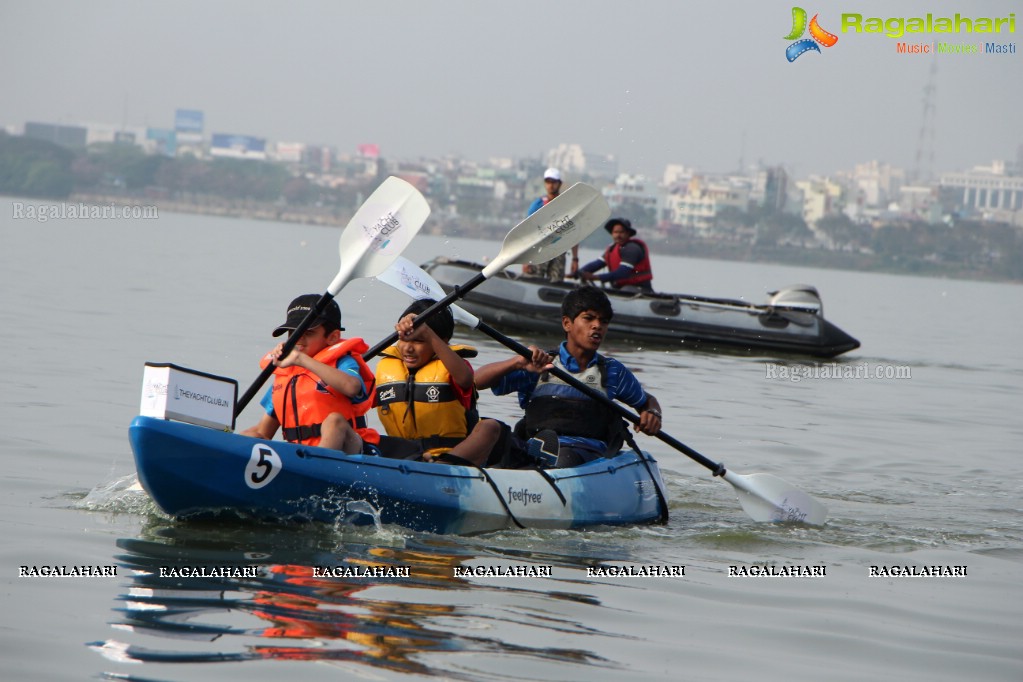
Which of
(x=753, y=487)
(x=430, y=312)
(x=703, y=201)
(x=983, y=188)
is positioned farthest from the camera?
(x=983, y=188)

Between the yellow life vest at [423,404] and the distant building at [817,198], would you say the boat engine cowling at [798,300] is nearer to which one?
the yellow life vest at [423,404]

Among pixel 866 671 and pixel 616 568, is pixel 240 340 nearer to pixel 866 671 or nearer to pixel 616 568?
pixel 616 568

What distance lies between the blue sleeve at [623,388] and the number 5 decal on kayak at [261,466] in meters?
2.02

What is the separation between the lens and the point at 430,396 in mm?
6254

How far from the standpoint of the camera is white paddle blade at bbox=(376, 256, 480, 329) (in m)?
6.85

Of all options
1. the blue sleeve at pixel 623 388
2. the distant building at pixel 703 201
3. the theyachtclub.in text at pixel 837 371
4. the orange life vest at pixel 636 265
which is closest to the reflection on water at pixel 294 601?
the blue sleeve at pixel 623 388

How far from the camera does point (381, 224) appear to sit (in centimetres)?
685

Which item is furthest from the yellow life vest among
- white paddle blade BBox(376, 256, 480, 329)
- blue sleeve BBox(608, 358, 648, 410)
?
blue sleeve BBox(608, 358, 648, 410)

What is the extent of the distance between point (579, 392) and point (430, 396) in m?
0.85

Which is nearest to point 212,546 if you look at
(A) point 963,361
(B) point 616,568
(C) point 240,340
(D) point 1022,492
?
(B) point 616,568

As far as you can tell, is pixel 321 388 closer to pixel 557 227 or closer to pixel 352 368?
pixel 352 368

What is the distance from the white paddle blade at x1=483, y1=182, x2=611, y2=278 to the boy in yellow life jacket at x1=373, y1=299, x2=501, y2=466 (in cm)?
95

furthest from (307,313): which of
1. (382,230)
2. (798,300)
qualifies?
(798,300)

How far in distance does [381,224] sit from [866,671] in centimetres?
356
